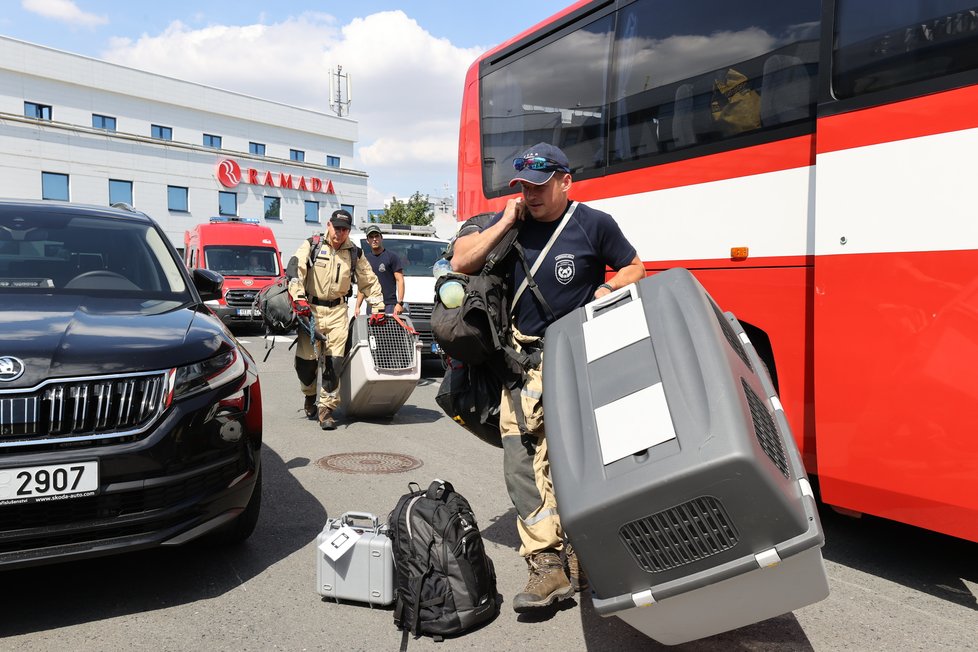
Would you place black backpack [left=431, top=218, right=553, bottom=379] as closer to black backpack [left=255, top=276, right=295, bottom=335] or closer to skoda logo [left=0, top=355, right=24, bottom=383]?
skoda logo [left=0, top=355, right=24, bottom=383]

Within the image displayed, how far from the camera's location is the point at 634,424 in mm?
2457

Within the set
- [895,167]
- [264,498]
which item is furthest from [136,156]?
[895,167]

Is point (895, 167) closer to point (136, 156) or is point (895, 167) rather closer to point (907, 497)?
point (907, 497)

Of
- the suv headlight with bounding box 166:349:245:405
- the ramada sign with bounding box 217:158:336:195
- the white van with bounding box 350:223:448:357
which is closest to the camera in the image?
the suv headlight with bounding box 166:349:245:405

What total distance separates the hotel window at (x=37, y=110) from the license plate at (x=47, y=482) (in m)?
40.6

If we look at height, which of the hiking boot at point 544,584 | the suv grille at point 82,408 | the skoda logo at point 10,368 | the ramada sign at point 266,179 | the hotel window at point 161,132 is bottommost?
the hiking boot at point 544,584

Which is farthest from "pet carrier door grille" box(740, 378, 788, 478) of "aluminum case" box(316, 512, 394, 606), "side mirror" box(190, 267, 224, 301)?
"side mirror" box(190, 267, 224, 301)

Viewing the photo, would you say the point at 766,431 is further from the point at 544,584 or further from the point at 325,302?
the point at 325,302


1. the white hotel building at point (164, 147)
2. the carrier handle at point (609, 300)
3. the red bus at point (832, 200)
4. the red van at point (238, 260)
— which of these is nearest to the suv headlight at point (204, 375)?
the carrier handle at point (609, 300)

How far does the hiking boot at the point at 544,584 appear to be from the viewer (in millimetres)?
3279

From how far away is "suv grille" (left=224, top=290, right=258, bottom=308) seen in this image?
18.9m

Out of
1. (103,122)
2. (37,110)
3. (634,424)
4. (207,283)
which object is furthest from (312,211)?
(634,424)

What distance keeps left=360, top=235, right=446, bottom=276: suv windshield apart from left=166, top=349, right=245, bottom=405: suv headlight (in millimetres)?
8444

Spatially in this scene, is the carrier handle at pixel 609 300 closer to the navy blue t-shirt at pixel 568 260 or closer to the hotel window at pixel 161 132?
the navy blue t-shirt at pixel 568 260
